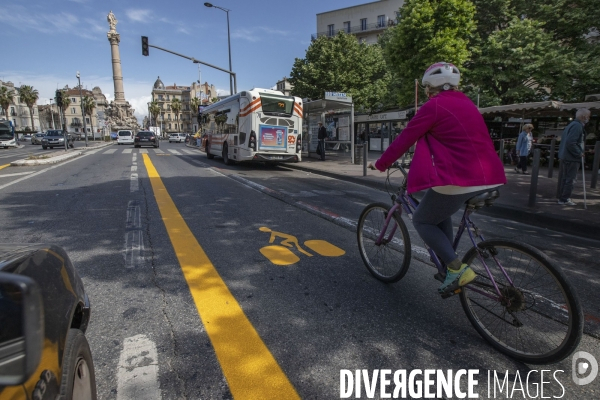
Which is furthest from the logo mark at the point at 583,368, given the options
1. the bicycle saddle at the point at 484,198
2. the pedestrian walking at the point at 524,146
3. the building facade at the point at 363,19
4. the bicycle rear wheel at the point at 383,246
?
the building facade at the point at 363,19

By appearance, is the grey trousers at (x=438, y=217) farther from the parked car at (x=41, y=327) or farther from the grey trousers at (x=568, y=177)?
the grey trousers at (x=568, y=177)

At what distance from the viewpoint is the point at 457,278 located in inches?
99.7

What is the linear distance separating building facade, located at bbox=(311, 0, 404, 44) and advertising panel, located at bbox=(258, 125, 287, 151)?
45.8m

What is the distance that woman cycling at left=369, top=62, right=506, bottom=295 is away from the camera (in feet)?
8.03

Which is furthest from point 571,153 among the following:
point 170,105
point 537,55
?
point 170,105

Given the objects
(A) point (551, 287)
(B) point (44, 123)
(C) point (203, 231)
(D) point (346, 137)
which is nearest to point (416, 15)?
(D) point (346, 137)

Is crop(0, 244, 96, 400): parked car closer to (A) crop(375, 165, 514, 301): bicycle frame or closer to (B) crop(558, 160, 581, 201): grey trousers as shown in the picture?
(A) crop(375, 165, 514, 301): bicycle frame

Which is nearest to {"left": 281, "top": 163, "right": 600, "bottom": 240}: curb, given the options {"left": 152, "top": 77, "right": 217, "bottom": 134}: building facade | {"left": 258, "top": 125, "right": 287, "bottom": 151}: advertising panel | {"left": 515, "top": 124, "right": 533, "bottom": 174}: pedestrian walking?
{"left": 515, "top": 124, "right": 533, "bottom": 174}: pedestrian walking

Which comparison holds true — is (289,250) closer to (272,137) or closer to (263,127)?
(263,127)

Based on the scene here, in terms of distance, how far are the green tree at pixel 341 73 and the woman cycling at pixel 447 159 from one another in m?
29.3

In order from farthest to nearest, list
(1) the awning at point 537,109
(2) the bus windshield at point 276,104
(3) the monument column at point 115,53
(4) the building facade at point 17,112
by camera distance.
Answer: (4) the building facade at point 17,112 < (3) the monument column at point 115,53 < (2) the bus windshield at point 276,104 < (1) the awning at point 537,109

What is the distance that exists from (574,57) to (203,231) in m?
22.1

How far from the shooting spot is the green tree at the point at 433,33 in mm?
19625

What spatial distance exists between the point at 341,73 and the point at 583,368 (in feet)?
103
